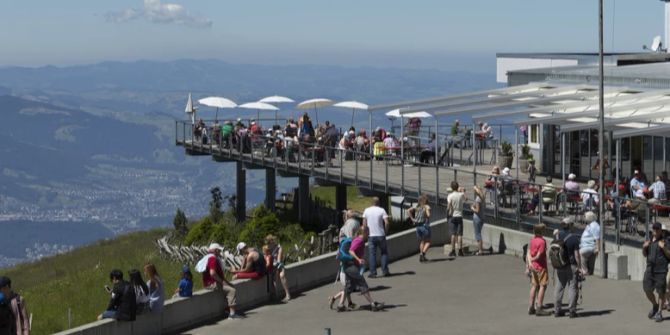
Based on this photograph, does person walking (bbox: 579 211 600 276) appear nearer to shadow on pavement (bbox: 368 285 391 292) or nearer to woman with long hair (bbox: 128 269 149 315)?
shadow on pavement (bbox: 368 285 391 292)

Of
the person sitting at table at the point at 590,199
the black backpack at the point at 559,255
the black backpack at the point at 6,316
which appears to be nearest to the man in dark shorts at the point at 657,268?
the black backpack at the point at 559,255

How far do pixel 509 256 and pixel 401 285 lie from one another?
10.8 ft

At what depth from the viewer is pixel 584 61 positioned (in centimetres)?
4819

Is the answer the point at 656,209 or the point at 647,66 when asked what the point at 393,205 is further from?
the point at 656,209

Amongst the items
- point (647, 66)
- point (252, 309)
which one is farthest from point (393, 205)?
point (252, 309)

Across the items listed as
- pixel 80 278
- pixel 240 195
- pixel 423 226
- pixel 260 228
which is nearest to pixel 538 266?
pixel 423 226

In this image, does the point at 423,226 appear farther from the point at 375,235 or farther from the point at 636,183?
the point at 636,183

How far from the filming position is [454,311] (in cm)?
1970

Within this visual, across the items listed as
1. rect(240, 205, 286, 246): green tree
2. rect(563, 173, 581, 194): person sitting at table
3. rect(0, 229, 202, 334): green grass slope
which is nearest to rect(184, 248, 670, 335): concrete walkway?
rect(563, 173, 581, 194): person sitting at table

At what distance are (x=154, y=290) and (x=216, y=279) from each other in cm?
142

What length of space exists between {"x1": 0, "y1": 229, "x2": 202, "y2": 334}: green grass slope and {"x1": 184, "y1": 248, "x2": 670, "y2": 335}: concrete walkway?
4937 millimetres

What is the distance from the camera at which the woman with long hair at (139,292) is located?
58.8 ft

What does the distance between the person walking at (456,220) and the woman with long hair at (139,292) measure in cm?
752

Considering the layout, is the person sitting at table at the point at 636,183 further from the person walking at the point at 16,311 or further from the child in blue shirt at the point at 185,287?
the person walking at the point at 16,311
